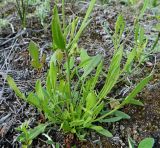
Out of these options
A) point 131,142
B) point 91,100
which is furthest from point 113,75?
point 131,142

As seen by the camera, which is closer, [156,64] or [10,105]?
[10,105]

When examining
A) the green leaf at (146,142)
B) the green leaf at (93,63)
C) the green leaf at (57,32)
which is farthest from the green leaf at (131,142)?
the green leaf at (57,32)

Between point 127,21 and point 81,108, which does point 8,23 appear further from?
point 81,108

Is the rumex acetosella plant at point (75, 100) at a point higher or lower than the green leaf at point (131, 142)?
higher

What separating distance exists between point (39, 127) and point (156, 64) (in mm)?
653

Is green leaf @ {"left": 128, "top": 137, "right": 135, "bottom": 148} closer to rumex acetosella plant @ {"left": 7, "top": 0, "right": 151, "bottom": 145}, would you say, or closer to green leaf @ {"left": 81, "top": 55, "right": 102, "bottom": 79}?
rumex acetosella plant @ {"left": 7, "top": 0, "right": 151, "bottom": 145}

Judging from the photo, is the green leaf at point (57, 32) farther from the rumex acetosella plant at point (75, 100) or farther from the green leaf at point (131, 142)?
the green leaf at point (131, 142)

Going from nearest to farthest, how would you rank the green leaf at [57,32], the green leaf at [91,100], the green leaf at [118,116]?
the green leaf at [57,32], the green leaf at [91,100], the green leaf at [118,116]

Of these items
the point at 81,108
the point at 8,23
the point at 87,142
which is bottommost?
the point at 87,142

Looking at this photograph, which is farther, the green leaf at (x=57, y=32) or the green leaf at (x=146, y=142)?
the green leaf at (x=146, y=142)

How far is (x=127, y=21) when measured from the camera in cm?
194

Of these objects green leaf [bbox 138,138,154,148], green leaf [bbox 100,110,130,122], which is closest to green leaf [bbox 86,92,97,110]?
green leaf [bbox 100,110,130,122]

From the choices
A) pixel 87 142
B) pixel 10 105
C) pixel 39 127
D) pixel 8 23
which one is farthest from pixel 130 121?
pixel 8 23

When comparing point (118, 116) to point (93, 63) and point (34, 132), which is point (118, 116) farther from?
point (34, 132)
